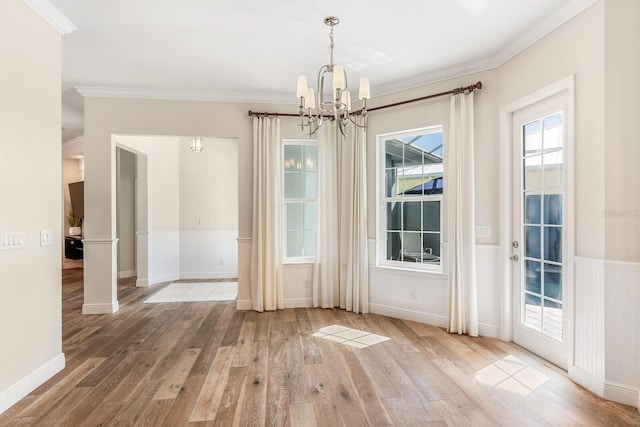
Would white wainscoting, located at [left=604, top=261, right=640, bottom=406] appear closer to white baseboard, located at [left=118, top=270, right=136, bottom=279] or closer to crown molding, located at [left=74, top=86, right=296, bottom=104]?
crown molding, located at [left=74, top=86, right=296, bottom=104]

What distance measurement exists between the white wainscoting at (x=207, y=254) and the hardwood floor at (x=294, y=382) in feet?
10.0

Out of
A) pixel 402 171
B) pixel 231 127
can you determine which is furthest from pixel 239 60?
pixel 402 171

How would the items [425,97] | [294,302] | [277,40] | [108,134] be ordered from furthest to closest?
[294,302], [108,134], [425,97], [277,40]

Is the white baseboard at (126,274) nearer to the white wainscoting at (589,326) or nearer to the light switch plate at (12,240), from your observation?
the light switch plate at (12,240)

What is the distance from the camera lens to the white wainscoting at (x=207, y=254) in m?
7.20

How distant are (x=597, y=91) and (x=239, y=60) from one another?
10.2 ft

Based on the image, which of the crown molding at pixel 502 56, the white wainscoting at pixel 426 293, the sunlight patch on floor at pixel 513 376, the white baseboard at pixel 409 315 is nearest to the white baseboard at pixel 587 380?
the sunlight patch on floor at pixel 513 376

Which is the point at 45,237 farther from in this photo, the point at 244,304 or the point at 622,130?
the point at 622,130

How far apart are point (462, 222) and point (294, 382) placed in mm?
2325

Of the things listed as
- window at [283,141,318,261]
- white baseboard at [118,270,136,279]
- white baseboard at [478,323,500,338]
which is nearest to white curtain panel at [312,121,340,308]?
window at [283,141,318,261]

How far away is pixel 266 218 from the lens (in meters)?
4.72

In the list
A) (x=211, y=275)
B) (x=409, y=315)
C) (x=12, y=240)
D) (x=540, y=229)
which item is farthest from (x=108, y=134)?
(x=540, y=229)

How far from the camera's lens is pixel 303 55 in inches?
144

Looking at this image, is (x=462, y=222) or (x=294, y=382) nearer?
(x=294, y=382)
